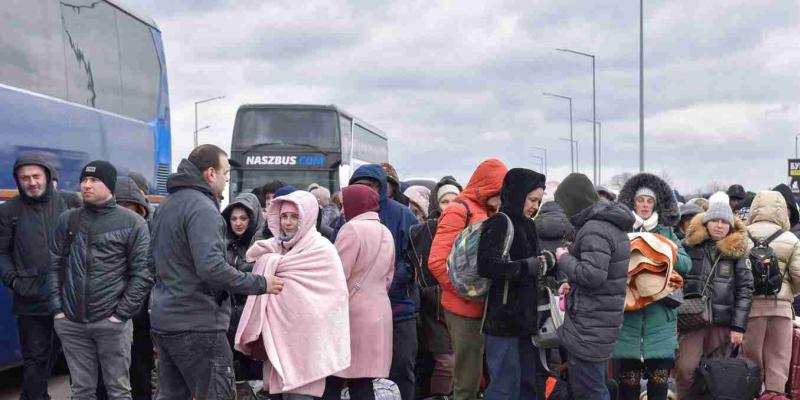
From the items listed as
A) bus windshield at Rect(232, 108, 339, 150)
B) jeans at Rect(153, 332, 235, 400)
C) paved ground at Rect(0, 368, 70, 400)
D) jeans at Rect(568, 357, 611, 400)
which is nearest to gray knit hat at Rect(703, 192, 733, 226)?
jeans at Rect(568, 357, 611, 400)

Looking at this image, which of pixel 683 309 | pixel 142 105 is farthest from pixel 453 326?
pixel 142 105

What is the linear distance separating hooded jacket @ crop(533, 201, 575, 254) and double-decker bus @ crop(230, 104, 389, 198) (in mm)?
14234

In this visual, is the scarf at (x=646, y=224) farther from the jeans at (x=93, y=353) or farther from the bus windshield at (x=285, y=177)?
the bus windshield at (x=285, y=177)

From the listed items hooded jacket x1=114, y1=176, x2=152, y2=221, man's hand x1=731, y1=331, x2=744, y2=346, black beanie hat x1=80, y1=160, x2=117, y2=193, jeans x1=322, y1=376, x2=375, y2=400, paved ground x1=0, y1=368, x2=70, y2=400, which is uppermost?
black beanie hat x1=80, y1=160, x2=117, y2=193

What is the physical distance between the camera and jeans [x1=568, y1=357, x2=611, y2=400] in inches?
254

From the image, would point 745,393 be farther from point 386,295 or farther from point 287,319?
point 287,319

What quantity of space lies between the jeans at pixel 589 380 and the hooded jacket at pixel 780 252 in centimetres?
233

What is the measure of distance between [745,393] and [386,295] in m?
2.93

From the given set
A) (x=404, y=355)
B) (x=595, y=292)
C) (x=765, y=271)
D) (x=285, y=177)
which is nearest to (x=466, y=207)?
(x=595, y=292)

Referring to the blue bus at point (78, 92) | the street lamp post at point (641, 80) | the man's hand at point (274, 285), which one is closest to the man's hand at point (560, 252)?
the man's hand at point (274, 285)

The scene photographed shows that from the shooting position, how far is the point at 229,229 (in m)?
7.94

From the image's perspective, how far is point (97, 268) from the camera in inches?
265

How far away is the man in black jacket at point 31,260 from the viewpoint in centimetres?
775

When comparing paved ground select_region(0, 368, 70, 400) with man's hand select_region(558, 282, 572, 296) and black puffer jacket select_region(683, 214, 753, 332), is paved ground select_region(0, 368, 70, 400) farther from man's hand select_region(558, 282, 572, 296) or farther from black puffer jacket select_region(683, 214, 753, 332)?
black puffer jacket select_region(683, 214, 753, 332)
